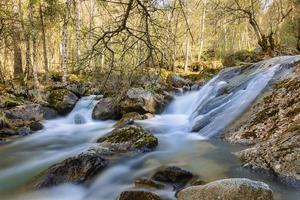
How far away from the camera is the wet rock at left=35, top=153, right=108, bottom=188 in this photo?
664 centimetres

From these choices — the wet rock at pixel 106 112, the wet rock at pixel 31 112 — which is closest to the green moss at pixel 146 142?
the wet rock at pixel 106 112

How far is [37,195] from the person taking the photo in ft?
20.7

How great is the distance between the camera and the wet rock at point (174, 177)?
238 inches

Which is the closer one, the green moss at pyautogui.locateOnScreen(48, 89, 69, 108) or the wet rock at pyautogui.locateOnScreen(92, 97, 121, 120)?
the wet rock at pyautogui.locateOnScreen(92, 97, 121, 120)

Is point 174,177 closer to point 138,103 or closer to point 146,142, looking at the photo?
point 146,142

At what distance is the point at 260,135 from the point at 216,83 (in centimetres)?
629

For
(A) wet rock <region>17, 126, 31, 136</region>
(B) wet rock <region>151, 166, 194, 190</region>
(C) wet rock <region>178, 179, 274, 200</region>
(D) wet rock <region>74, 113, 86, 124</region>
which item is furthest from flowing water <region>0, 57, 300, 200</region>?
(C) wet rock <region>178, 179, 274, 200</region>

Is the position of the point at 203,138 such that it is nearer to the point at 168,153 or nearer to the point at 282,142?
the point at 168,153

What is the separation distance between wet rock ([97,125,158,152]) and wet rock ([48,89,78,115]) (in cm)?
608

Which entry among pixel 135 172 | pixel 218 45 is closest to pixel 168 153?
pixel 135 172

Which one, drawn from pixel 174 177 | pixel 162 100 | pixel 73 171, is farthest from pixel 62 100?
pixel 174 177

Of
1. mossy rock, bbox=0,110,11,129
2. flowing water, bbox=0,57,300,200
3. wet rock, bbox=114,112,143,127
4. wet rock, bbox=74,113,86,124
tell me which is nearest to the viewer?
flowing water, bbox=0,57,300,200

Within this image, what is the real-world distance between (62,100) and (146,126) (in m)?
4.90

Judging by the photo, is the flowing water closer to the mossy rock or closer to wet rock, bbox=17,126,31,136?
wet rock, bbox=17,126,31,136
